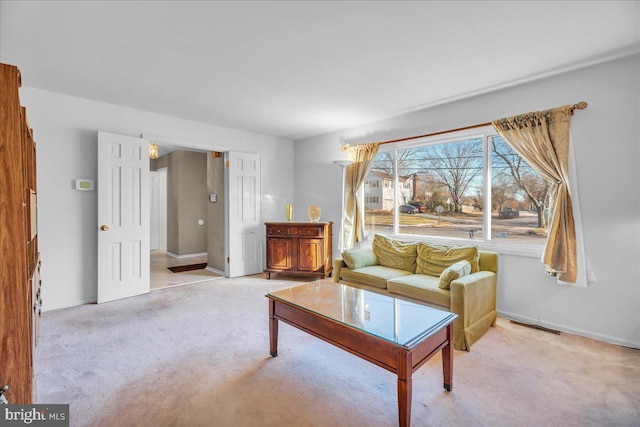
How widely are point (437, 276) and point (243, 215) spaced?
3.21 m

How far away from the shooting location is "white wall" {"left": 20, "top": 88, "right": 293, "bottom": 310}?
3377 mm

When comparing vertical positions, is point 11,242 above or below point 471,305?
above

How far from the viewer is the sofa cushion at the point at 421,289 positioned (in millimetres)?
→ 2658

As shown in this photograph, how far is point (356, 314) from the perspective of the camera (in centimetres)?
208

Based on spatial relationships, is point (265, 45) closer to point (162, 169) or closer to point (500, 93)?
point (500, 93)

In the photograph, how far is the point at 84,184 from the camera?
3615mm

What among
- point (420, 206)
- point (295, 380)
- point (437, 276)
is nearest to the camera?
point (295, 380)

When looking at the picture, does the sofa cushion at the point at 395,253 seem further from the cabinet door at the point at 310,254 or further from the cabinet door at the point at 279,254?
the cabinet door at the point at 279,254

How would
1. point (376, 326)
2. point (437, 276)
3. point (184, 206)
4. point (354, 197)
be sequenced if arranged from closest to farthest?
point (376, 326), point (437, 276), point (354, 197), point (184, 206)

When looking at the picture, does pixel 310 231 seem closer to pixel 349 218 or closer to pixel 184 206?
pixel 349 218

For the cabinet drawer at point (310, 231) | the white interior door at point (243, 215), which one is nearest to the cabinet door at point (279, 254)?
the cabinet drawer at point (310, 231)

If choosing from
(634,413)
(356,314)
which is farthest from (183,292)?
(634,413)

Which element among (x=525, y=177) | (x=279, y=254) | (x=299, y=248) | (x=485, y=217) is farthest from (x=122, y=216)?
(x=525, y=177)

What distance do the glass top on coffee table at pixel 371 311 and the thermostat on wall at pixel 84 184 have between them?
9.32ft
